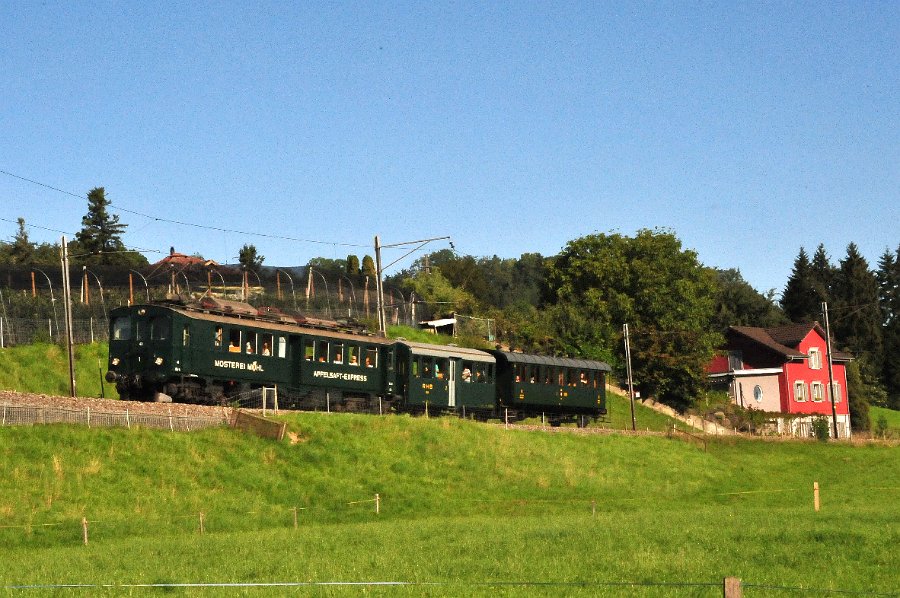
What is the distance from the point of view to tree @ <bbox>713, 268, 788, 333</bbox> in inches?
4941

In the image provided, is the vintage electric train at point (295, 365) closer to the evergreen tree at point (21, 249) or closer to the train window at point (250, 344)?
the train window at point (250, 344)

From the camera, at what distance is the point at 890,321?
133625 millimetres

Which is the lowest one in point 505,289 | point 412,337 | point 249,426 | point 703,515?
point 703,515

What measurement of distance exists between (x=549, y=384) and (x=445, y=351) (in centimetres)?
953

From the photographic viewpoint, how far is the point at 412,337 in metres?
74.2

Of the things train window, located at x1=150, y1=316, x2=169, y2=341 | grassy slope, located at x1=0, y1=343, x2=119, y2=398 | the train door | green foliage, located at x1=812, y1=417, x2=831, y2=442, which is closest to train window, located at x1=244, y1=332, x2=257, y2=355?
train window, located at x1=150, y1=316, x2=169, y2=341

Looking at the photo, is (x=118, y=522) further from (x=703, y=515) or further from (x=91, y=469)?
(x=703, y=515)

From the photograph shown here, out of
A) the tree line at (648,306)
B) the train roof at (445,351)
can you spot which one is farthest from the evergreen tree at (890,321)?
the train roof at (445,351)

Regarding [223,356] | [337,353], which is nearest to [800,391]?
[337,353]

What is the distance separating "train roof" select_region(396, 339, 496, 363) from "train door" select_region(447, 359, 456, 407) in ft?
1.83

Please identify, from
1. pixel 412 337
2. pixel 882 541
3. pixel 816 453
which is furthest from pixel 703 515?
pixel 412 337

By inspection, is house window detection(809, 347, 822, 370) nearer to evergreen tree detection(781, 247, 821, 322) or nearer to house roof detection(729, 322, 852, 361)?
house roof detection(729, 322, 852, 361)

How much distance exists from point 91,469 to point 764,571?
67.2 feet

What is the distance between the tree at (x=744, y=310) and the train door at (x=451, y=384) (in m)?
75.8
